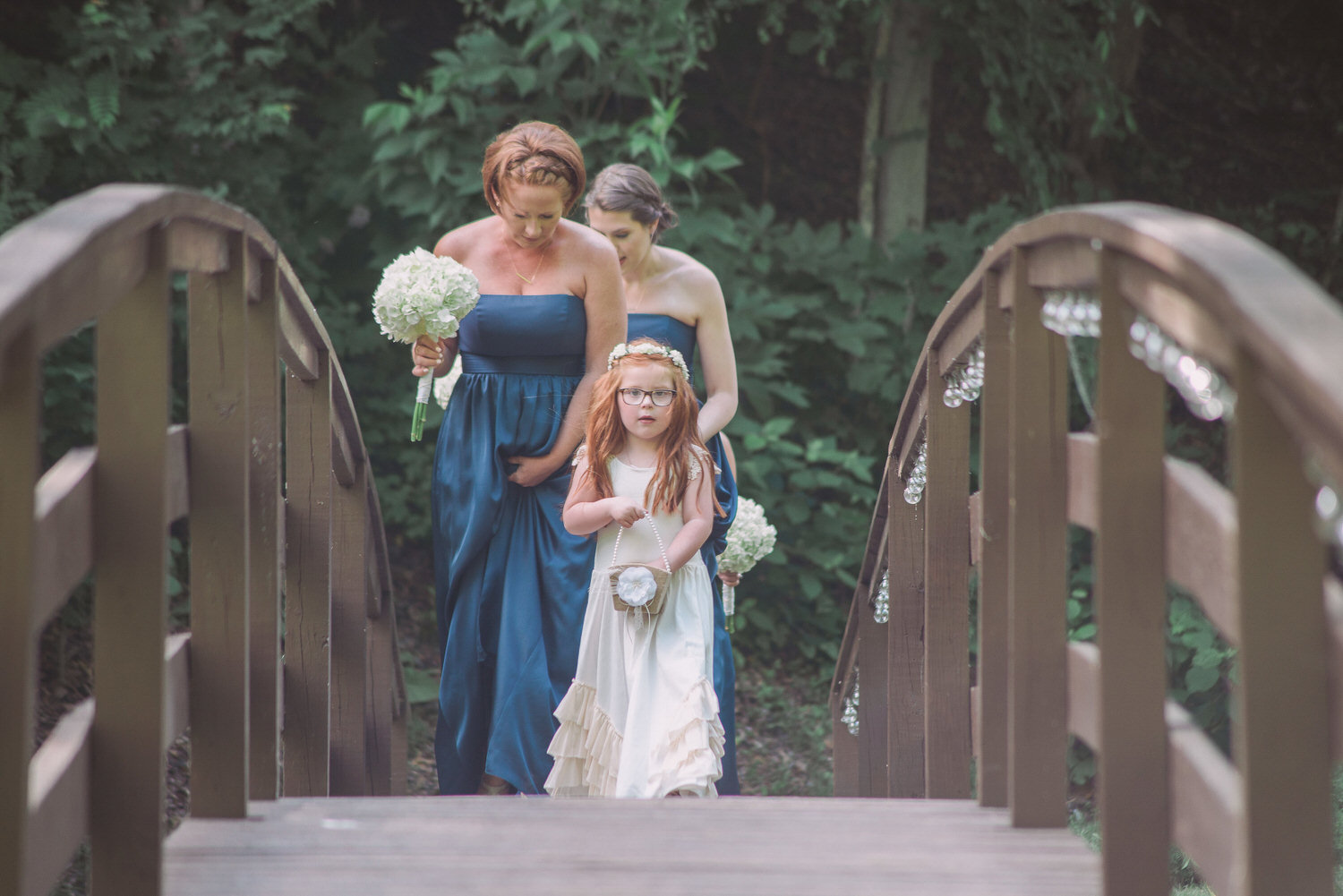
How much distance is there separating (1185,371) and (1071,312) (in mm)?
451

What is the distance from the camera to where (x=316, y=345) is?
318cm

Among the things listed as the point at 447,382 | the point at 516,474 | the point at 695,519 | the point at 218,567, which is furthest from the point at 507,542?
the point at 218,567

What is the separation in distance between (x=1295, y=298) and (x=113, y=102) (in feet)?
18.9

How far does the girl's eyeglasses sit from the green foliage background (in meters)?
2.66

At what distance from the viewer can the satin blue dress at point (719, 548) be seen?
4.19 metres

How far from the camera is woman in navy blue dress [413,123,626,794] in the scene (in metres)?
4.09

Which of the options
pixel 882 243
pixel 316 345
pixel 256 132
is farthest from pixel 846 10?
pixel 316 345

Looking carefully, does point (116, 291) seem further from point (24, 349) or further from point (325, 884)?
point (325, 884)

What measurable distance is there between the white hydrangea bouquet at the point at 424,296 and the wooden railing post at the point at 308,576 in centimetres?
68

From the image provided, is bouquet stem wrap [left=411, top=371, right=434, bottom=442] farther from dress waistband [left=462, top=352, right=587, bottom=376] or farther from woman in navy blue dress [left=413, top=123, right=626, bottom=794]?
dress waistband [left=462, top=352, right=587, bottom=376]

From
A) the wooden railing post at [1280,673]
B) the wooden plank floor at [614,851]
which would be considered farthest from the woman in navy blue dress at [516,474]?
the wooden railing post at [1280,673]

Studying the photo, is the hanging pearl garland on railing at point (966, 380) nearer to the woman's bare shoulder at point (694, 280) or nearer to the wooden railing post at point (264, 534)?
the wooden railing post at point (264, 534)

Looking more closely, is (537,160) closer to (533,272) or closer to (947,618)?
(533,272)

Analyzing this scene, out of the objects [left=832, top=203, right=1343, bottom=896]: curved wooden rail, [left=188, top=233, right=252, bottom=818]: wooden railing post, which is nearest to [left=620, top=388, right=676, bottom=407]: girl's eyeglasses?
[left=832, top=203, right=1343, bottom=896]: curved wooden rail
